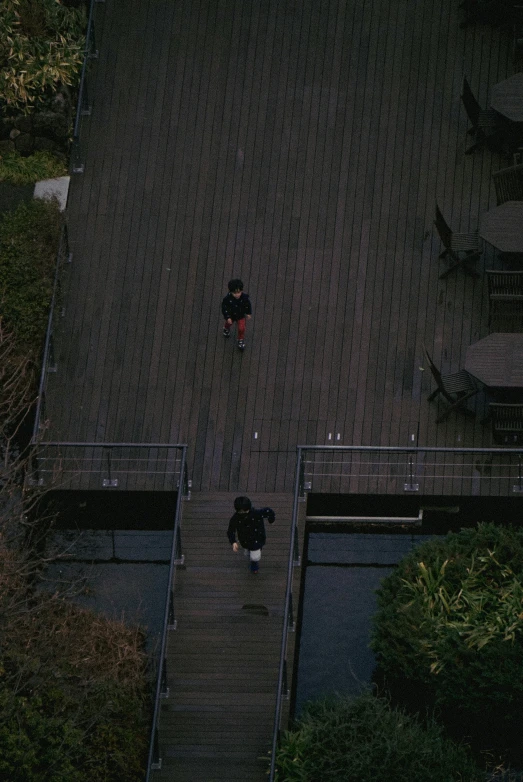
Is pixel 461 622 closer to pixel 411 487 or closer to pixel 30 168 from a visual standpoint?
pixel 411 487

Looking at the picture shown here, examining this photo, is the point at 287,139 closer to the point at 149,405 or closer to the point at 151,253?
the point at 151,253

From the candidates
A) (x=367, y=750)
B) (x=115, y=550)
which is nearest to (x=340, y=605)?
(x=367, y=750)

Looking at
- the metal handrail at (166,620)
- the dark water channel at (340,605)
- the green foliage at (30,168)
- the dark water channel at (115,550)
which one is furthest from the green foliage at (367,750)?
the green foliage at (30,168)

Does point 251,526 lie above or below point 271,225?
below

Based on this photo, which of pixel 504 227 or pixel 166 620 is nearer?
pixel 166 620

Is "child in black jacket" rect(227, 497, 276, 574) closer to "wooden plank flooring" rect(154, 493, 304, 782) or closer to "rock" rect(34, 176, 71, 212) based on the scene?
"wooden plank flooring" rect(154, 493, 304, 782)

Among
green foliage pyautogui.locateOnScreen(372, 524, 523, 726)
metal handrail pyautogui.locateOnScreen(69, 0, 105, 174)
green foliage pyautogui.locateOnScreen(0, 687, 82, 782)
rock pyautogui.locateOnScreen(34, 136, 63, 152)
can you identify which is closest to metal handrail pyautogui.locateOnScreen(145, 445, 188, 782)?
green foliage pyautogui.locateOnScreen(0, 687, 82, 782)

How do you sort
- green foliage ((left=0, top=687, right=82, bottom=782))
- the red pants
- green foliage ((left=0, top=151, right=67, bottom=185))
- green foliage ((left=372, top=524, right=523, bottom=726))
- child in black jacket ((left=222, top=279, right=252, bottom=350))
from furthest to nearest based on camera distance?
green foliage ((left=0, top=151, right=67, bottom=185)) < the red pants < child in black jacket ((left=222, top=279, right=252, bottom=350)) < green foliage ((left=372, top=524, right=523, bottom=726)) < green foliage ((left=0, top=687, right=82, bottom=782))

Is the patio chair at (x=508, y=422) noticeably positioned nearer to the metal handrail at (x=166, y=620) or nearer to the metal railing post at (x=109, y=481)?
the metal handrail at (x=166, y=620)
